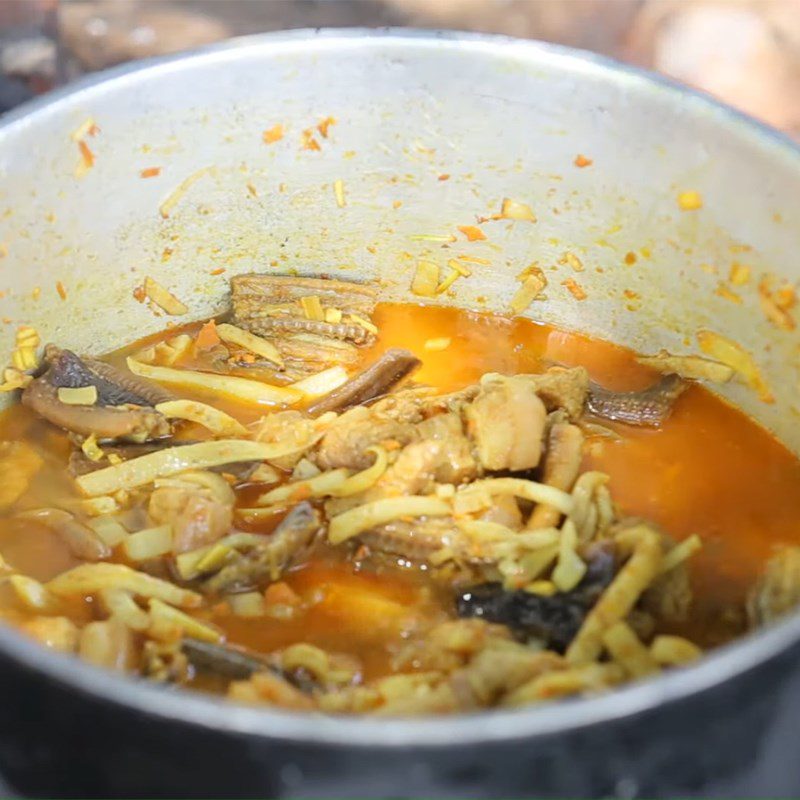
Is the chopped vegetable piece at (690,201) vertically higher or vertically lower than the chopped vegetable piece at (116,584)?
higher

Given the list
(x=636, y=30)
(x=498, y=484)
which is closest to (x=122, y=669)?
(x=498, y=484)

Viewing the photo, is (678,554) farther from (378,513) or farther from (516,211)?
(516,211)

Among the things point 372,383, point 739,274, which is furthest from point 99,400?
point 739,274

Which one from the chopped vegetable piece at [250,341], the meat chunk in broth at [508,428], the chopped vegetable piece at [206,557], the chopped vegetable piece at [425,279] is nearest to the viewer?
the chopped vegetable piece at [206,557]

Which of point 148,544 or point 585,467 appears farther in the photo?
point 585,467

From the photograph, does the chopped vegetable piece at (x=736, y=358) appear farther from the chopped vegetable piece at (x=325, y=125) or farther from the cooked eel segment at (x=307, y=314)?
the chopped vegetable piece at (x=325, y=125)

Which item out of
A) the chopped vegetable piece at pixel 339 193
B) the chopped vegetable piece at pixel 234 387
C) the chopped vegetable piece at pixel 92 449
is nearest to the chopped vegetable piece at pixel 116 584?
the chopped vegetable piece at pixel 92 449

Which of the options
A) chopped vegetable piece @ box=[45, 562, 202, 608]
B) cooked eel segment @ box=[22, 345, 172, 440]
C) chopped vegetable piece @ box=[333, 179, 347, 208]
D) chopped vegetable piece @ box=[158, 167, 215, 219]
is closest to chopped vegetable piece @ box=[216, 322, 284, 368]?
cooked eel segment @ box=[22, 345, 172, 440]
